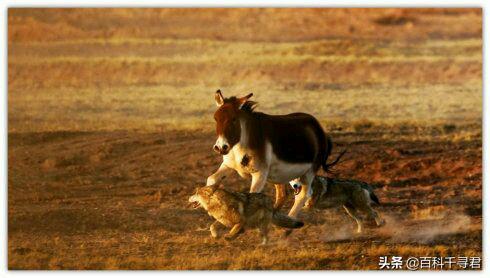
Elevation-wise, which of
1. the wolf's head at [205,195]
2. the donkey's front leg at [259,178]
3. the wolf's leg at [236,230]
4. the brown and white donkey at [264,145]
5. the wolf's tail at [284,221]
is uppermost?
the brown and white donkey at [264,145]

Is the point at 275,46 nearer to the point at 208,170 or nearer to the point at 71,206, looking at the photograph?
the point at 208,170

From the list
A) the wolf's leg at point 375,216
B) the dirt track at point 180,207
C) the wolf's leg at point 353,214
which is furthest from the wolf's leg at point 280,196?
the wolf's leg at point 375,216

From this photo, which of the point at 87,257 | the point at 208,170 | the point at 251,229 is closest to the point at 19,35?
the point at 208,170

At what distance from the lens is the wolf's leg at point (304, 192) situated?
13750mm

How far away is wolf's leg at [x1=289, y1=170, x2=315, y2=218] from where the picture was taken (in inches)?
541

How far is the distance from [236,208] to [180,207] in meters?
3.65

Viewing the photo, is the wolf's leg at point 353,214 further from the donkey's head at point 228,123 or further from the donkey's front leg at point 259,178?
the donkey's head at point 228,123

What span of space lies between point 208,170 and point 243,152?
6.02m

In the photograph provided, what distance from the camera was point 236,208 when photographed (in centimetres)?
1312

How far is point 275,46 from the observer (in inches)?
953

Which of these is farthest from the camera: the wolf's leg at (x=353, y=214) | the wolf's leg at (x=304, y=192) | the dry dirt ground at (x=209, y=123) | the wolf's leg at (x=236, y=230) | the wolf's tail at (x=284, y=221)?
the dry dirt ground at (x=209, y=123)

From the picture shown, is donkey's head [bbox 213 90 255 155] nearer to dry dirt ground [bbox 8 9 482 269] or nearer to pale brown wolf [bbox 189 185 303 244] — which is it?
pale brown wolf [bbox 189 185 303 244]

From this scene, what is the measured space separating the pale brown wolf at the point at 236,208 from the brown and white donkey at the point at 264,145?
0.14m

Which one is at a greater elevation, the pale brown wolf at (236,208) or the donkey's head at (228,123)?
the donkey's head at (228,123)
